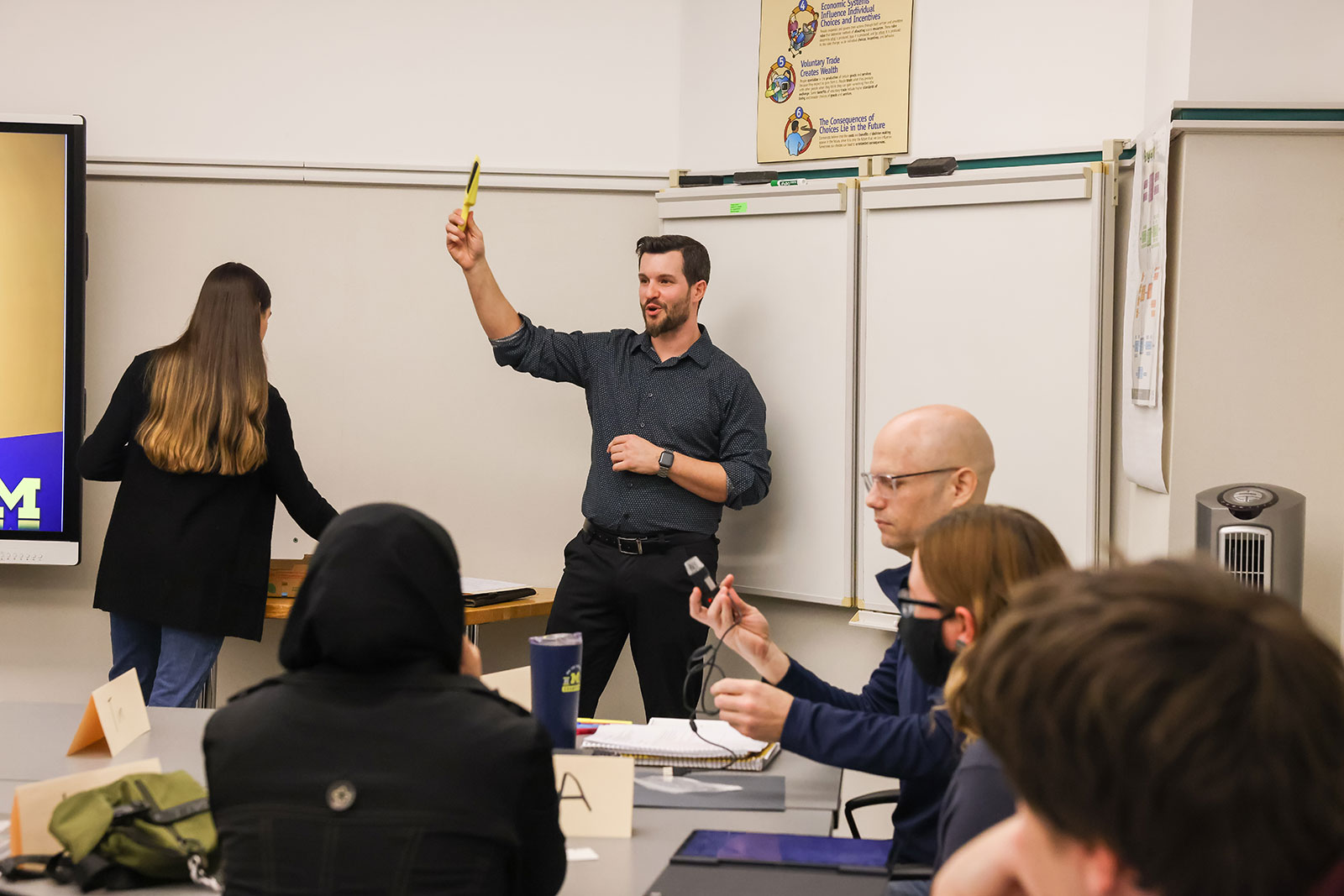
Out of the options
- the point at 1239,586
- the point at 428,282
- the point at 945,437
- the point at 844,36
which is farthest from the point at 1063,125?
the point at 1239,586

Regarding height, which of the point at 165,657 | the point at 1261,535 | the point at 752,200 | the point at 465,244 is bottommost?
the point at 165,657

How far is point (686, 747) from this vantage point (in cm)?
208

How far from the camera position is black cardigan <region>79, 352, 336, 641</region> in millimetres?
3289

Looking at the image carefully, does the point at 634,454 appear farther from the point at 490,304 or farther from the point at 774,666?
the point at 774,666

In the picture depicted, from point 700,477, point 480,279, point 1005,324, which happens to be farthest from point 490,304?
point 1005,324

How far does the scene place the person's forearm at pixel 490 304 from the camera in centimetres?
366

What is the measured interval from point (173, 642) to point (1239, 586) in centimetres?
315

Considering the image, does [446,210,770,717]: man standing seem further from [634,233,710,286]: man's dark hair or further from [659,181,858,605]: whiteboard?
[659,181,858,605]: whiteboard

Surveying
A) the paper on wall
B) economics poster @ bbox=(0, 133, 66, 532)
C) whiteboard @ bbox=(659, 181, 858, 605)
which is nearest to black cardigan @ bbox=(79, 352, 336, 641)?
economics poster @ bbox=(0, 133, 66, 532)

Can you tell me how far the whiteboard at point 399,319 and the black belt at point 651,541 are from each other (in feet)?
1.96

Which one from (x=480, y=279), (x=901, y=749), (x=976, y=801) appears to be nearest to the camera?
(x=976, y=801)

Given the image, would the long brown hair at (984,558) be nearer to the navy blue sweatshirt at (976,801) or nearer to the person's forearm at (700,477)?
the navy blue sweatshirt at (976,801)

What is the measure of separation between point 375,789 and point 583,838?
19.7 inches

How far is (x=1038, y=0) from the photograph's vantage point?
360 centimetres
